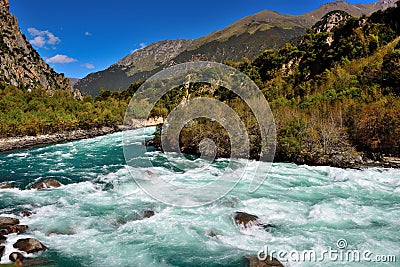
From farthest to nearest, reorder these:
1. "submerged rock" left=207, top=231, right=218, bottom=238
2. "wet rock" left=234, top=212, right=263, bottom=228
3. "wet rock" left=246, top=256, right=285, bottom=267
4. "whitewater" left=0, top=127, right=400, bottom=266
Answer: "wet rock" left=234, top=212, right=263, bottom=228 → "submerged rock" left=207, top=231, right=218, bottom=238 → "whitewater" left=0, top=127, right=400, bottom=266 → "wet rock" left=246, top=256, right=285, bottom=267

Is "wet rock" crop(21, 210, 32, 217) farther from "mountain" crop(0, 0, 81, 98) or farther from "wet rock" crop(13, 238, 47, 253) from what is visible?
"mountain" crop(0, 0, 81, 98)

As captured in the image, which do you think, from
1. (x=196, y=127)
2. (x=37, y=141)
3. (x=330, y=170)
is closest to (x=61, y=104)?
(x=37, y=141)

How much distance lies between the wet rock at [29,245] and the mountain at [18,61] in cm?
6851

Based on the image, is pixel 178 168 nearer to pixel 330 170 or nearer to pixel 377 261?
pixel 330 170

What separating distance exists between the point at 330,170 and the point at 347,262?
9.99 m

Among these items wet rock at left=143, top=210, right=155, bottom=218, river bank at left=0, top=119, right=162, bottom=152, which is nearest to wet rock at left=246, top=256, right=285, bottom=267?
wet rock at left=143, top=210, right=155, bottom=218

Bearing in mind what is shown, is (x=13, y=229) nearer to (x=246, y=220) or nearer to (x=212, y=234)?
(x=212, y=234)

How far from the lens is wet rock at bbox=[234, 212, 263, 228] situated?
30.0 feet

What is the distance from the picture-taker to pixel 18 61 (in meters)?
75.4

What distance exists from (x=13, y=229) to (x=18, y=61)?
8287cm

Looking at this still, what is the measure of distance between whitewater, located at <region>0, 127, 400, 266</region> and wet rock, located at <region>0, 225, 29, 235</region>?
241 mm

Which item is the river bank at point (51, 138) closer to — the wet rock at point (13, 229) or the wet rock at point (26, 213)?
the wet rock at point (26, 213)

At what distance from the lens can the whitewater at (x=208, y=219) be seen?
775cm
